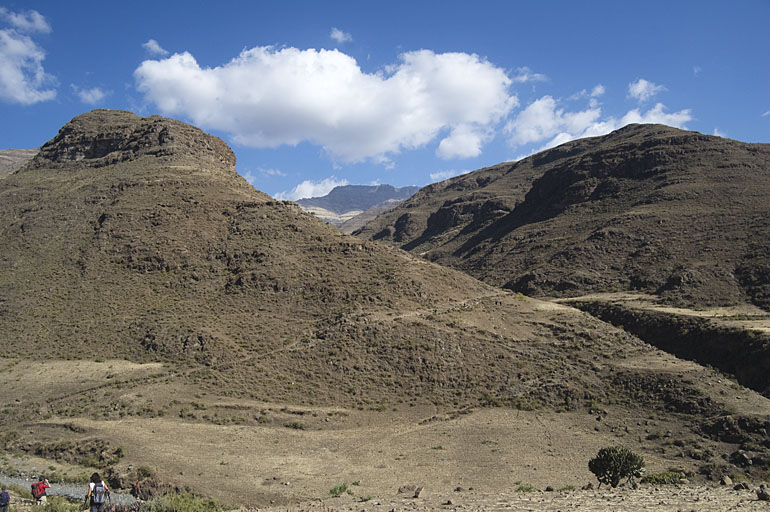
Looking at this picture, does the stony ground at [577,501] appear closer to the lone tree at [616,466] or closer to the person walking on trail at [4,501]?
the lone tree at [616,466]

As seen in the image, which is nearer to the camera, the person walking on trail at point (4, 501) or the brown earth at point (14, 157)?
the person walking on trail at point (4, 501)

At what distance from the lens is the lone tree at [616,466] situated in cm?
1780

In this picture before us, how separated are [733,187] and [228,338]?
68.1 metres

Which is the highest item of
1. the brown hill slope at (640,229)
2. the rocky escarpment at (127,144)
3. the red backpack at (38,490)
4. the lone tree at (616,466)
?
the rocky escarpment at (127,144)

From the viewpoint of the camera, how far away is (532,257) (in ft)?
242

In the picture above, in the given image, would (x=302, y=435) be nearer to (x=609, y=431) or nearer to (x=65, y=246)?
(x=609, y=431)

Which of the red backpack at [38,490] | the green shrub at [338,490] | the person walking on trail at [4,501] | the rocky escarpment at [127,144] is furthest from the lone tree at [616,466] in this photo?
the rocky escarpment at [127,144]

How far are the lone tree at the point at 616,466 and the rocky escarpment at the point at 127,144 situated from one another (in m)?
53.4

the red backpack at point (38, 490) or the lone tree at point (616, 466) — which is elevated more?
the red backpack at point (38, 490)

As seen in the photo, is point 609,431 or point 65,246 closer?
point 609,431

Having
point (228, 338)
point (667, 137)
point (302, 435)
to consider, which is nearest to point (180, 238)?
point (228, 338)

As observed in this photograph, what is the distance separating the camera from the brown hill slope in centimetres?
5566

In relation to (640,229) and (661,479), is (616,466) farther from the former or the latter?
(640,229)

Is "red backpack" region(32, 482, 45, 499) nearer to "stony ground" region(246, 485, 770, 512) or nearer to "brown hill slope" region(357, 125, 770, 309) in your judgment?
"stony ground" region(246, 485, 770, 512)
